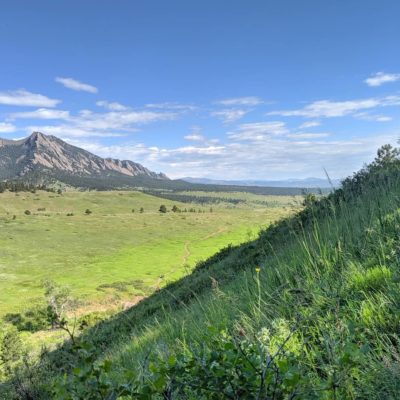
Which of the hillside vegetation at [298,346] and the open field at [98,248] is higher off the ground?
the hillside vegetation at [298,346]

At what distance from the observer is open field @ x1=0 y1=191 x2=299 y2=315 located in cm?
7588

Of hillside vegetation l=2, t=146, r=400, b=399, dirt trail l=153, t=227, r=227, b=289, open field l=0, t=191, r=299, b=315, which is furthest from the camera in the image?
dirt trail l=153, t=227, r=227, b=289

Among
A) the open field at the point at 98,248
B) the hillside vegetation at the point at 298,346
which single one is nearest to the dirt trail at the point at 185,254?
the open field at the point at 98,248

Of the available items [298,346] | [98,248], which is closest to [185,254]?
[98,248]

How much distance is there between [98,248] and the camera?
118 metres

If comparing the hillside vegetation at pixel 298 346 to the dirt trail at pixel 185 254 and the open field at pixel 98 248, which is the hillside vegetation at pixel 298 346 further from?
the dirt trail at pixel 185 254

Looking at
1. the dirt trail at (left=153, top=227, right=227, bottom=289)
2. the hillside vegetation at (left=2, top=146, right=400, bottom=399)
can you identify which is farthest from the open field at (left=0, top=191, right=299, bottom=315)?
the hillside vegetation at (left=2, top=146, right=400, bottom=399)

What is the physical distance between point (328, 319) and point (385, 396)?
4.38 ft

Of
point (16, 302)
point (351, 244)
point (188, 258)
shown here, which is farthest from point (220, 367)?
point (188, 258)

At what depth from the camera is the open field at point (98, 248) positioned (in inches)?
2987

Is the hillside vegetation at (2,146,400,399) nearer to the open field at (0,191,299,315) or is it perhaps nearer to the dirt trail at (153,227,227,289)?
the open field at (0,191,299,315)

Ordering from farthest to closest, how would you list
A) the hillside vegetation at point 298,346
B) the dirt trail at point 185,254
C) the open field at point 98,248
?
the dirt trail at point 185,254, the open field at point 98,248, the hillside vegetation at point 298,346

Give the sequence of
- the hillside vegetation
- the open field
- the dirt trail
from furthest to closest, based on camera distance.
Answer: the dirt trail < the open field < the hillside vegetation

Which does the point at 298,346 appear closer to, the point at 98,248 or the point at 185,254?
the point at 185,254
